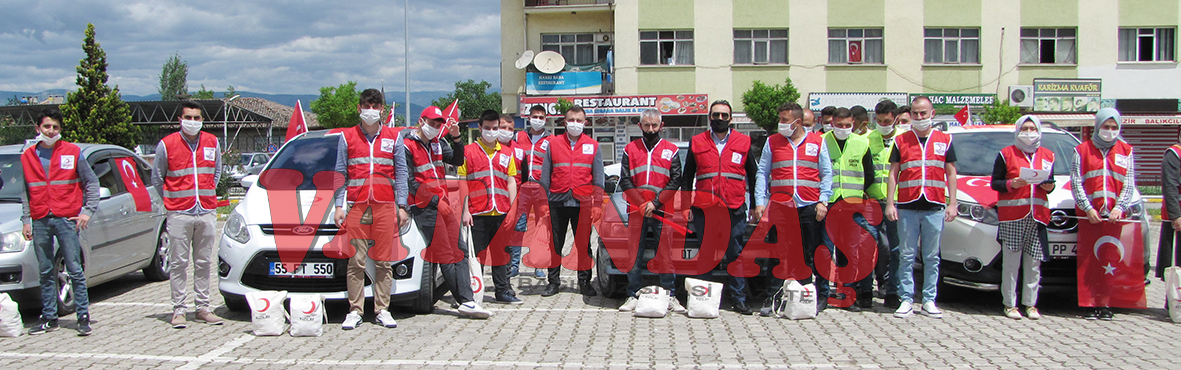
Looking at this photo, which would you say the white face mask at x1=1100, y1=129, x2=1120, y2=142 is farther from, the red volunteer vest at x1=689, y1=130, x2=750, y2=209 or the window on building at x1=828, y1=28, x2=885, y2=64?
the window on building at x1=828, y1=28, x2=885, y2=64

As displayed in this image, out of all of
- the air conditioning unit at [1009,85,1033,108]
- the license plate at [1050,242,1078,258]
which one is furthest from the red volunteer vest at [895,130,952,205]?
the air conditioning unit at [1009,85,1033,108]

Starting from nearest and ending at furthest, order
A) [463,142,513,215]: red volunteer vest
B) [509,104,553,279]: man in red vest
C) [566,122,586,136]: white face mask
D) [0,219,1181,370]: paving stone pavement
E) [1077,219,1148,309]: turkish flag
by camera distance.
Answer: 1. [0,219,1181,370]: paving stone pavement
2. [1077,219,1148,309]: turkish flag
3. [463,142,513,215]: red volunteer vest
4. [566,122,586,136]: white face mask
5. [509,104,553,279]: man in red vest

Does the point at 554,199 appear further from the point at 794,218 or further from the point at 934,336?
the point at 934,336

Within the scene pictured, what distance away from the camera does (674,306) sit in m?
6.63

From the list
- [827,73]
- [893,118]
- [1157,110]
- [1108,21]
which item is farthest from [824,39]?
[893,118]

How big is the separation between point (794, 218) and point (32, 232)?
236 inches

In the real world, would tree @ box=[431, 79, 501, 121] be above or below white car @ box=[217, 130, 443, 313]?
above

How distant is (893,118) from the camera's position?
7.02 meters

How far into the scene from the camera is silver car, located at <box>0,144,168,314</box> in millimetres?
6020

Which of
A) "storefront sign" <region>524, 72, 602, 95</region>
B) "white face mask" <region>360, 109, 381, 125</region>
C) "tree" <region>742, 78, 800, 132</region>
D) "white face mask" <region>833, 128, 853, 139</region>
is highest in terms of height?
"storefront sign" <region>524, 72, 602, 95</region>

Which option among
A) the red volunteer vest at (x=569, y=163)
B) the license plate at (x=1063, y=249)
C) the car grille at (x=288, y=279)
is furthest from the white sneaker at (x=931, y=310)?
the car grille at (x=288, y=279)

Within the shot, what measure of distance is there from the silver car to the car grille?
1787mm

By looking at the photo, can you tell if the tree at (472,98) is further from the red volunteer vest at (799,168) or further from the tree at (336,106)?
the red volunteer vest at (799,168)

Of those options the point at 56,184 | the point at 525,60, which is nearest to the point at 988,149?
the point at 56,184
